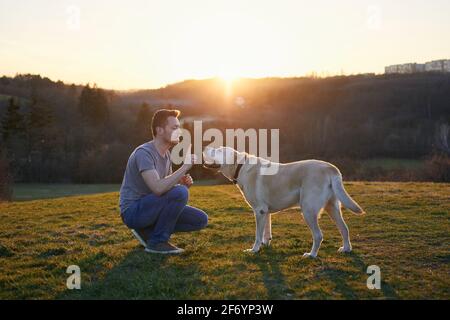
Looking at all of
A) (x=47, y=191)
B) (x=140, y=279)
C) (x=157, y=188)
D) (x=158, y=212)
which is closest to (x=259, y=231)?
(x=158, y=212)

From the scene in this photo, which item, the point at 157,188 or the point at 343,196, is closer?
the point at 157,188

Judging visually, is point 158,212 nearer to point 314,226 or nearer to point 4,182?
point 314,226

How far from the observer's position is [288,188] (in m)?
6.79

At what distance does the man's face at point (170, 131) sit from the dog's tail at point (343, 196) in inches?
93.2

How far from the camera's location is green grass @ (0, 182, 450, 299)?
16.4 ft

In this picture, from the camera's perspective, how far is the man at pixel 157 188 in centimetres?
622

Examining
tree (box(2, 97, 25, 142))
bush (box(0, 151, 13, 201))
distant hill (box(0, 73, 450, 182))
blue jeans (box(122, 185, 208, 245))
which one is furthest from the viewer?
distant hill (box(0, 73, 450, 182))

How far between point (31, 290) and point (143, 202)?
187 centimetres

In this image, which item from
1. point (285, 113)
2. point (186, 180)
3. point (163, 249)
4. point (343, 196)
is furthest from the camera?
point (285, 113)

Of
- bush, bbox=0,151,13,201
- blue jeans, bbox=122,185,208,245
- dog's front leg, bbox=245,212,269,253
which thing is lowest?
bush, bbox=0,151,13,201

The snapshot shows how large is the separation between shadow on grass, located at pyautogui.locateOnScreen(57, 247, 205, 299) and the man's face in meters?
1.72

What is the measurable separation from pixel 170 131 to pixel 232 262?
2.06 meters

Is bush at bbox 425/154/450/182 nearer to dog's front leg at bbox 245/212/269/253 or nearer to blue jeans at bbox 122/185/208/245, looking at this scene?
dog's front leg at bbox 245/212/269/253

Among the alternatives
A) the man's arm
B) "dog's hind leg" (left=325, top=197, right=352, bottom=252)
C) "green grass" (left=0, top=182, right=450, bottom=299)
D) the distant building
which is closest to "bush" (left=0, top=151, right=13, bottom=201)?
"green grass" (left=0, top=182, right=450, bottom=299)
